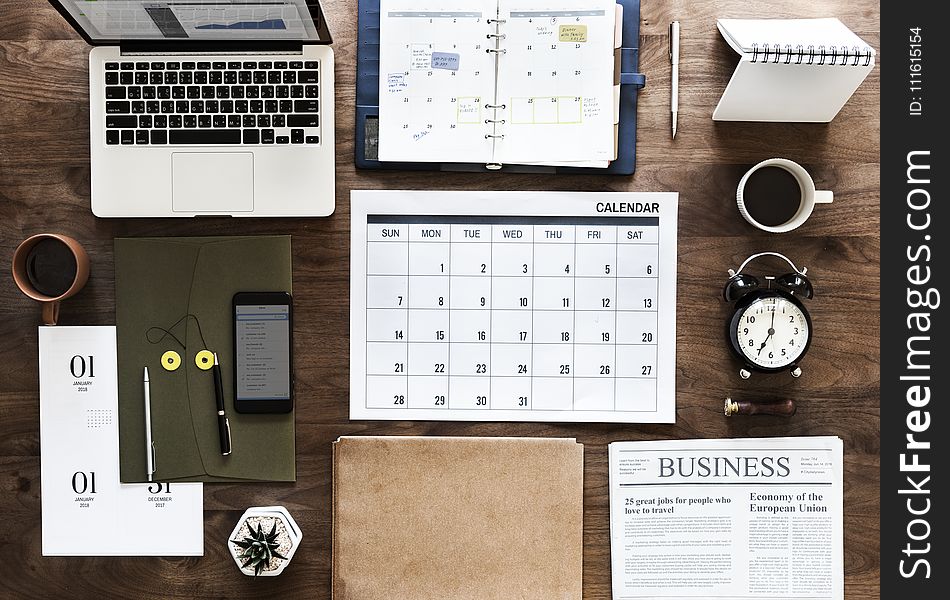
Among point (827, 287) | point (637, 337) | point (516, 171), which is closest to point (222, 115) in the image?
point (516, 171)

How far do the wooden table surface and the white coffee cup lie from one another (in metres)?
0.03

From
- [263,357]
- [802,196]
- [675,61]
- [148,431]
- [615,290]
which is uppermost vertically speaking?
[675,61]

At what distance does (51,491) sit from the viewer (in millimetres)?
1017

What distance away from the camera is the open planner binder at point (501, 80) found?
972 millimetres

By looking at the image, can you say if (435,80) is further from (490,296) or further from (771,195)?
(771,195)

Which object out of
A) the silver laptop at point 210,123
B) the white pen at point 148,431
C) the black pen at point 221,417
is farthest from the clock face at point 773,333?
the white pen at point 148,431

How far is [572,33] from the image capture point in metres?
0.97

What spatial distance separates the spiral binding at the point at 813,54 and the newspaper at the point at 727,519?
578 mm

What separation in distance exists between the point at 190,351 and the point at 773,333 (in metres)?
0.92

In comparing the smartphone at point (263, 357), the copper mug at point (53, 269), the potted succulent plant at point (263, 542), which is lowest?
the potted succulent plant at point (263, 542)

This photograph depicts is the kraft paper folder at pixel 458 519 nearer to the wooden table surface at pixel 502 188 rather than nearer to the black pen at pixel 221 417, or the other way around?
the wooden table surface at pixel 502 188

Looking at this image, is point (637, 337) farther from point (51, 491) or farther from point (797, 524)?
point (51, 491)

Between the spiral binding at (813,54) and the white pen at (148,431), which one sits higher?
the spiral binding at (813,54)

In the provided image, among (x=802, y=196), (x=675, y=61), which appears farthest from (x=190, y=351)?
(x=802, y=196)
